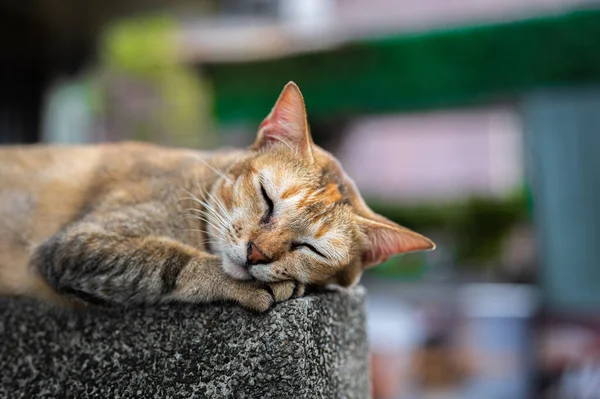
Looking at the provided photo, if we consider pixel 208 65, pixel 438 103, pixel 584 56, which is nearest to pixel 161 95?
pixel 208 65

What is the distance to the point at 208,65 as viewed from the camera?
18.1 ft

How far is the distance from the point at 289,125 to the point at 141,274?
56cm

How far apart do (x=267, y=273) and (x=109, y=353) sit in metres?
0.40

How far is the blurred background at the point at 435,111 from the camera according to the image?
4258mm

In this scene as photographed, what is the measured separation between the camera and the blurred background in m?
4.26

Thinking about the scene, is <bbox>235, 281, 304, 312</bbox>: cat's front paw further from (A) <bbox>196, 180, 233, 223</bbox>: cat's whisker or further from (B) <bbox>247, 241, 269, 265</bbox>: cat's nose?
(A) <bbox>196, 180, 233, 223</bbox>: cat's whisker

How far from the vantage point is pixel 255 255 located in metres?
1.41

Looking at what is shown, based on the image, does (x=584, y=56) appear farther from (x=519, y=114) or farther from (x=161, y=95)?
(x=161, y=95)

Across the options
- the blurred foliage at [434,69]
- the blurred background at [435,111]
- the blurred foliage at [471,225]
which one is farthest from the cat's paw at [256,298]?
the blurred foliage at [471,225]

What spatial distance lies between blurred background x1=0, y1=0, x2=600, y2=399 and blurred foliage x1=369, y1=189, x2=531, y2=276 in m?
0.12

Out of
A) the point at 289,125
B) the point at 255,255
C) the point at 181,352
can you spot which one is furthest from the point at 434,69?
the point at 181,352

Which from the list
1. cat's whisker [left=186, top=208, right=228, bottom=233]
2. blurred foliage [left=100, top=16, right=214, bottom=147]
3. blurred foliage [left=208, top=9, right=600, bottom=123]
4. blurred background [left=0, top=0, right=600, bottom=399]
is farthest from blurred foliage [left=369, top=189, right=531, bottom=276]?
cat's whisker [left=186, top=208, right=228, bottom=233]

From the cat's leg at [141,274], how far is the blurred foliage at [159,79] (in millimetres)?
3312

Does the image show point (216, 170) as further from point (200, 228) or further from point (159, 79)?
point (159, 79)
